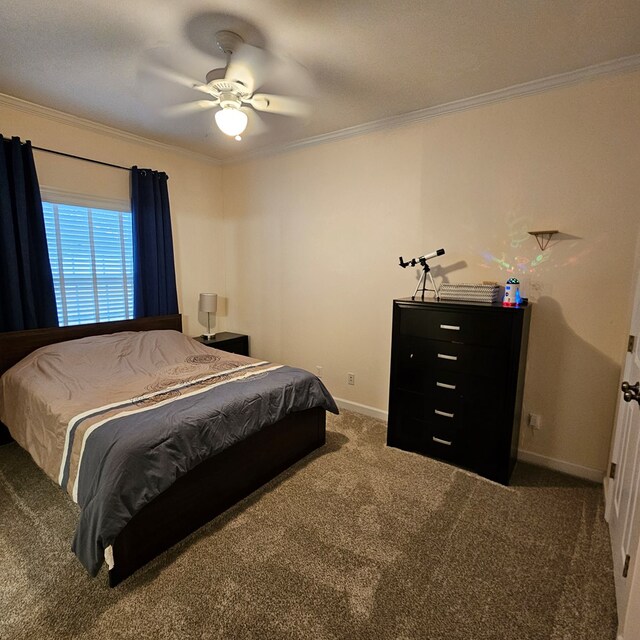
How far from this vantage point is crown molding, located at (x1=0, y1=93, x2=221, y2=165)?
272 cm

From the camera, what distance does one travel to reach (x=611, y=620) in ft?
4.71

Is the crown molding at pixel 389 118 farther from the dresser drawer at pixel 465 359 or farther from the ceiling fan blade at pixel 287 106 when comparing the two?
the dresser drawer at pixel 465 359

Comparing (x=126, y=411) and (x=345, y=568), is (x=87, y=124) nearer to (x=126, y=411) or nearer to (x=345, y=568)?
(x=126, y=411)

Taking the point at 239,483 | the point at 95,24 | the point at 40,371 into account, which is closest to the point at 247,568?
the point at 239,483

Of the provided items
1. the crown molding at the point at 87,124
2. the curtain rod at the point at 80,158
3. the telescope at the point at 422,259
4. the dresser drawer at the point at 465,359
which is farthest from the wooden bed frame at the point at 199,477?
the crown molding at the point at 87,124

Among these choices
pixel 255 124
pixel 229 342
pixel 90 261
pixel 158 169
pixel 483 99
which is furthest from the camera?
pixel 229 342

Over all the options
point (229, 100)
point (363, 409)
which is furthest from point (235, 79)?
point (363, 409)

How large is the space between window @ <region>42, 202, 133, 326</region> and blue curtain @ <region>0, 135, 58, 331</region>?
5.8 inches

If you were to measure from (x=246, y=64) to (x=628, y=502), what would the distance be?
3.07 m

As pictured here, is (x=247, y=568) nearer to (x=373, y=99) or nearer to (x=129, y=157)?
(x=373, y=99)

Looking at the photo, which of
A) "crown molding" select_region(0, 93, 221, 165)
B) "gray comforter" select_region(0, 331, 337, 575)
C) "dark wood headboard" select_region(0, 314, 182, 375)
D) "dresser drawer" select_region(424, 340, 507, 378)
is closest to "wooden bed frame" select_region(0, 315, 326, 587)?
"dark wood headboard" select_region(0, 314, 182, 375)

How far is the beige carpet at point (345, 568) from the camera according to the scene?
1.41 meters

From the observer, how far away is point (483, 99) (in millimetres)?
2561

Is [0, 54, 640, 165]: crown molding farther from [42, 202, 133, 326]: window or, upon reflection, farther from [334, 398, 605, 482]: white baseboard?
[334, 398, 605, 482]: white baseboard
